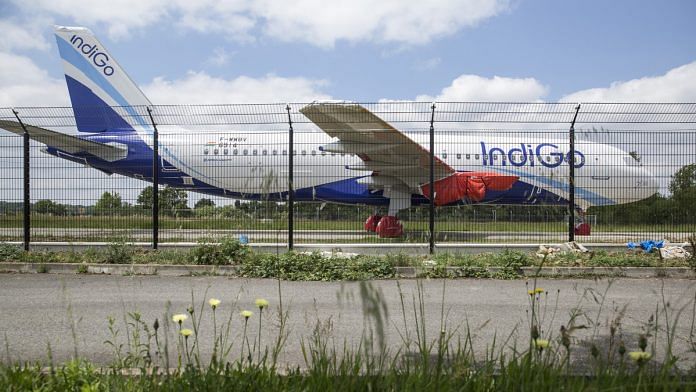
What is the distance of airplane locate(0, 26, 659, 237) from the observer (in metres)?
10.4

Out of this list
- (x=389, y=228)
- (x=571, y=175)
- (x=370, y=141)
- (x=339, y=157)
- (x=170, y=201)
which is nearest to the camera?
(x=571, y=175)

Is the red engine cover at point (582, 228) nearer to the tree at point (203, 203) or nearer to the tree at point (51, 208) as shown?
the tree at point (203, 203)

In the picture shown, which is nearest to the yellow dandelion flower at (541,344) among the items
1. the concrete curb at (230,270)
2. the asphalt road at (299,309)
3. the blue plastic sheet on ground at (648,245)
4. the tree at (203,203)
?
the asphalt road at (299,309)

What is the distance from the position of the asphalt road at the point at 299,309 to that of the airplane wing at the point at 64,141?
3.79 metres

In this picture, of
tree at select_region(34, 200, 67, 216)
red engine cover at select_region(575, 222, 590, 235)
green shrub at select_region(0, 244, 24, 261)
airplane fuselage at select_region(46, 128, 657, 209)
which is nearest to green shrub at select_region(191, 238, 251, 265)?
airplane fuselage at select_region(46, 128, 657, 209)

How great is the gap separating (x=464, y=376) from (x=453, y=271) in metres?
5.36

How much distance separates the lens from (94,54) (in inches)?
712

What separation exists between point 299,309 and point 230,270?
2921 millimetres

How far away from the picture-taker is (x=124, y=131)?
53.7 feet

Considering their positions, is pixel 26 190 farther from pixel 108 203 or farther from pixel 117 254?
pixel 117 254

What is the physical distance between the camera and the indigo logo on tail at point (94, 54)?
17.9m

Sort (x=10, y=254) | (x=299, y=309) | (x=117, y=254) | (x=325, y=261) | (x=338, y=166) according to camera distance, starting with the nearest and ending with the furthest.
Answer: (x=299, y=309), (x=325, y=261), (x=117, y=254), (x=10, y=254), (x=338, y=166)

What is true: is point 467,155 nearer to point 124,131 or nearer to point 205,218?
point 205,218

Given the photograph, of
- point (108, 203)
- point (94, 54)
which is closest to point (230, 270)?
point (108, 203)
